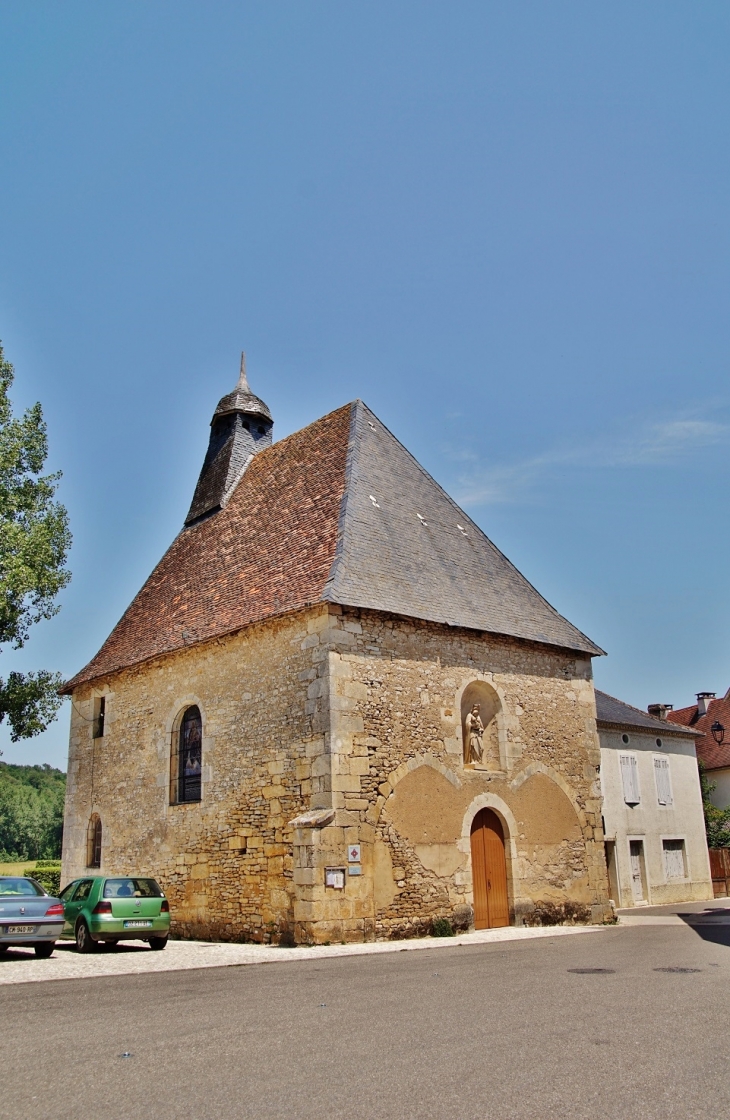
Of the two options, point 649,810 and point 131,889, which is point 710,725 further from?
point 131,889

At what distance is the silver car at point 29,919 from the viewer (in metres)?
10.5

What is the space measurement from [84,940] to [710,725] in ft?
97.7

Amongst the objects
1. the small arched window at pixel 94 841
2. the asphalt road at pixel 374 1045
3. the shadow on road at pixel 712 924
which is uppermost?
the small arched window at pixel 94 841

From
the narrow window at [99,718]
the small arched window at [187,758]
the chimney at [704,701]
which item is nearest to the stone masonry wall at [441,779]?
the small arched window at [187,758]

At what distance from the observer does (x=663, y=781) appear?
1009 inches

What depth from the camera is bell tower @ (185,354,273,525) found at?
19.9 meters

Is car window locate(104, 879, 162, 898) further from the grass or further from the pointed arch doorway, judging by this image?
the grass

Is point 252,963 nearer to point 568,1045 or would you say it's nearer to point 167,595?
point 568,1045

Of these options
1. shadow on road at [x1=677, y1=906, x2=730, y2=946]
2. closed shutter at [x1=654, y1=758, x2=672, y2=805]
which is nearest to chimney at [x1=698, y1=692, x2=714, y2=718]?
closed shutter at [x1=654, y1=758, x2=672, y2=805]

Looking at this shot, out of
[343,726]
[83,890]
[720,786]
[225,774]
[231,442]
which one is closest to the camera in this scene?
[343,726]

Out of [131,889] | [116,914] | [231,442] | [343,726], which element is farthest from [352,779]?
[231,442]

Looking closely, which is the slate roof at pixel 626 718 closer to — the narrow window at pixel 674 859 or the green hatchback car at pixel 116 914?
the narrow window at pixel 674 859

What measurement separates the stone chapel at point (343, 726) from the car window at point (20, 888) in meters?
3.15

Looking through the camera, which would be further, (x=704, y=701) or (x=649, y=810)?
(x=704, y=701)
